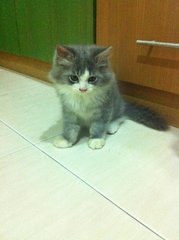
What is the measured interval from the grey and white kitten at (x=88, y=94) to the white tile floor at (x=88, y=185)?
1.8 inches

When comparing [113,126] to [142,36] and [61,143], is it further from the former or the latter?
[142,36]

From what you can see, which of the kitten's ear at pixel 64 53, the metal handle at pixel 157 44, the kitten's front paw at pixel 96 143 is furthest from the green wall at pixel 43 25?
the kitten's front paw at pixel 96 143

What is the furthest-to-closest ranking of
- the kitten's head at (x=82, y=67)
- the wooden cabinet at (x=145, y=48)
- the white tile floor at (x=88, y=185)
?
the wooden cabinet at (x=145, y=48) → the kitten's head at (x=82, y=67) → the white tile floor at (x=88, y=185)

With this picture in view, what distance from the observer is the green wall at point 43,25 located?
1.30 meters

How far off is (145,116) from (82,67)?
15.6 inches

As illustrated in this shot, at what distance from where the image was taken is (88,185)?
81 centimetres

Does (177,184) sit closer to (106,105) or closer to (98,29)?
(106,105)

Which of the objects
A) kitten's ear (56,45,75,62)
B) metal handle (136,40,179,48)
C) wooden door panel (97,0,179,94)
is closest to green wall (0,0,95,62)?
wooden door panel (97,0,179,94)

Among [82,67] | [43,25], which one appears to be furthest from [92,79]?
[43,25]

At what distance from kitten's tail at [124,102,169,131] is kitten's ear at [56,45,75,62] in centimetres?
41

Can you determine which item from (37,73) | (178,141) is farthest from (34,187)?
(37,73)

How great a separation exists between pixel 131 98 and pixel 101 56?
0.42m

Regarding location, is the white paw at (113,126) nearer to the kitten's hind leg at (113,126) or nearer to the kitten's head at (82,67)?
the kitten's hind leg at (113,126)

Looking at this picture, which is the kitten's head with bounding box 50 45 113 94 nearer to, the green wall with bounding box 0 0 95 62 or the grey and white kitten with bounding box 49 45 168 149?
the grey and white kitten with bounding box 49 45 168 149
